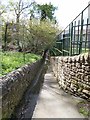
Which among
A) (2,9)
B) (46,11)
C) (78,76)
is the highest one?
(46,11)

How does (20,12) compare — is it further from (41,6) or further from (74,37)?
(74,37)

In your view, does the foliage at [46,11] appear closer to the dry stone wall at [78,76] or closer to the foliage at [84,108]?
the dry stone wall at [78,76]

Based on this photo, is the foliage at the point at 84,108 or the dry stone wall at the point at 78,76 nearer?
the foliage at the point at 84,108

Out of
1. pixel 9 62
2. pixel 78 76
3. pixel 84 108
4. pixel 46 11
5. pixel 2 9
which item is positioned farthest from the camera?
pixel 46 11

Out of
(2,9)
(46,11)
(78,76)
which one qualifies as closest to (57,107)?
(78,76)

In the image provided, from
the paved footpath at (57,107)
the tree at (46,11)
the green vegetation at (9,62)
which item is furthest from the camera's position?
the tree at (46,11)

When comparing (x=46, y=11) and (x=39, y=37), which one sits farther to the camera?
(x=46, y=11)

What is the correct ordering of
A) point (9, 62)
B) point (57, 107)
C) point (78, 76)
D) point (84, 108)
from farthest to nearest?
point (9, 62), point (78, 76), point (57, 107), point (84, 108)

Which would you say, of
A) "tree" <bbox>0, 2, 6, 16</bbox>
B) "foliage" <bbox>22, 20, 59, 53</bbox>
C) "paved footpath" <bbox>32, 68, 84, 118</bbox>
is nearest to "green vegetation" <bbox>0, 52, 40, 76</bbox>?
"paved footpath" <bbox>32, 68, 84, 118</bbox>

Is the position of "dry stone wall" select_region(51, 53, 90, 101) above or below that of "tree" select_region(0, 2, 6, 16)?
below

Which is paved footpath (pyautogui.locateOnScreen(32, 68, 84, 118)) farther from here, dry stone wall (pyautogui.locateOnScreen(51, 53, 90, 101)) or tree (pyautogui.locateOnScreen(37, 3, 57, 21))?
tree (pyautogui.locateOnScreen(37, 3, 57, 21))

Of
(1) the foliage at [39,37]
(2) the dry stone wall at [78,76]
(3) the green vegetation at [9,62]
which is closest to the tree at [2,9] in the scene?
(1) the foliage at [39,37]

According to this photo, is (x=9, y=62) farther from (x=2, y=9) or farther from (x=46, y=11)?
(x=46, y=11)

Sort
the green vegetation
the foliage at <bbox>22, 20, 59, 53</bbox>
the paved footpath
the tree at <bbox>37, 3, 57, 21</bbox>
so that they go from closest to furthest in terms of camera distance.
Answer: the paved footpath < the green vegetation < the foliage at <bbox>22, 20, 59, 53</bbox> < the tree at <bbox>37, 3, 57, 21</bbox>
